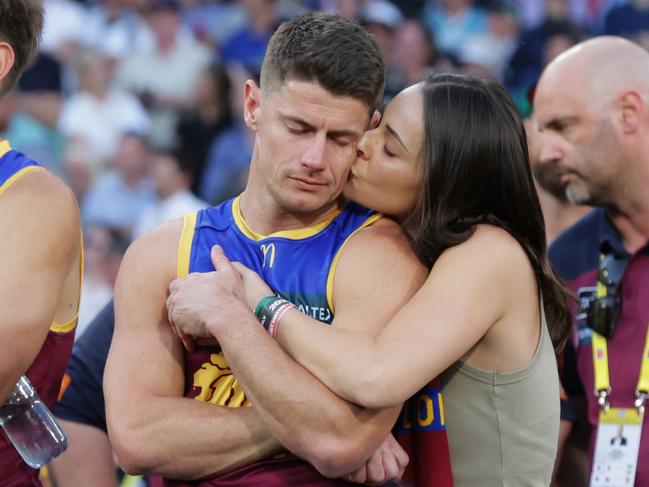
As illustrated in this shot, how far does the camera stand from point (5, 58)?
320cm

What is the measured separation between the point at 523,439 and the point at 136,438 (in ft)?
3.77

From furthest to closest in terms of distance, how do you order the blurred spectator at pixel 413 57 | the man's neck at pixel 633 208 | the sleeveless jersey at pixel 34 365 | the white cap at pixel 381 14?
the white cap at pixel 381 14
the blurred spectator at pixel 413 57
the man's neck at pixel 633 208
the sleeveless jersey at pixel 34 365

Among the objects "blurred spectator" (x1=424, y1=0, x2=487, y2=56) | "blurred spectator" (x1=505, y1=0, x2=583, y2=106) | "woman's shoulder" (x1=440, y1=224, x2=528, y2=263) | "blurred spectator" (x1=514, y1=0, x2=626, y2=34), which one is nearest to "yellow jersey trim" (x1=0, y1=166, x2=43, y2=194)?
"woman's shoulder" (x1=440, y1=224, x2=528, y2=263)

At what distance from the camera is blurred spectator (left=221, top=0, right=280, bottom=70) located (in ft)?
33.2

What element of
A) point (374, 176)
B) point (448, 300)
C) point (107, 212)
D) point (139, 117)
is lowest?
point (107, 212)

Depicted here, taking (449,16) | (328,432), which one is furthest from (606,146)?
(449,16)

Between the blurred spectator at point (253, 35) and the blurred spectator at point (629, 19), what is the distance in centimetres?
297

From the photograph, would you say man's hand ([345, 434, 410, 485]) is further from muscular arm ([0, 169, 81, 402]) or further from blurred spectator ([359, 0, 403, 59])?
blurred spectator ([359, 0, 403, 59])

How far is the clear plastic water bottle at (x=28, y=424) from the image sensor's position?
316 cm

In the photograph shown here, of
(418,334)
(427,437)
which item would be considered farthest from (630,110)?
→ (418,334)

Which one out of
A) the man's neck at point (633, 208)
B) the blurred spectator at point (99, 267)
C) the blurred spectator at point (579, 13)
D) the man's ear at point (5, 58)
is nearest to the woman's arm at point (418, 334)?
the man's ear at point (5, 58)

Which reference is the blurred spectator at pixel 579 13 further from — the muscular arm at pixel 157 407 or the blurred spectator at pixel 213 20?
the muscular arm at pixel 157 407

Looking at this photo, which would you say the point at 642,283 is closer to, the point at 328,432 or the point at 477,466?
the point at 477,466

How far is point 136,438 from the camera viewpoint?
3.11 m
